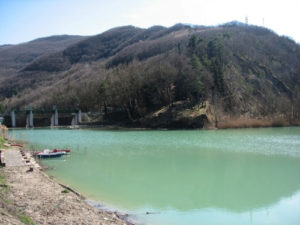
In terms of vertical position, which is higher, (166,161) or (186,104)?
(186,104)

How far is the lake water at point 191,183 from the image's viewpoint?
16.3 metres

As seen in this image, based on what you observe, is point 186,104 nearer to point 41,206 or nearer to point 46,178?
point 46,178

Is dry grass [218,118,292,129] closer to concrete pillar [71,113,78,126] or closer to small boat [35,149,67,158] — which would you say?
concrete pillar [71,113,78,126]

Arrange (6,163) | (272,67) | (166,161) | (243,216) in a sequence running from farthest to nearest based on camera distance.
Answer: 1. (272,67)
2. (166,161)
3. (6,163)
4. (243,216)

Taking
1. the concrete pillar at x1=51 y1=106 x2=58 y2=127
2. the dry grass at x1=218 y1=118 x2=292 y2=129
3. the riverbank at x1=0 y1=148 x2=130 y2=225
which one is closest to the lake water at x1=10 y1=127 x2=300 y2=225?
the riverbank at x1=0 y1=148 x2=130 y2=225

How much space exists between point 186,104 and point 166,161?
4923 centimetres

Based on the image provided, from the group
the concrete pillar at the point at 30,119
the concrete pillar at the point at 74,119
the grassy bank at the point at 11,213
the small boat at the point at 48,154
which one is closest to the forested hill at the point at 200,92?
the concrete pillar at the point at 74,119

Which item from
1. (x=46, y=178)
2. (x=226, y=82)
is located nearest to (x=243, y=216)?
(x=46, y=178)

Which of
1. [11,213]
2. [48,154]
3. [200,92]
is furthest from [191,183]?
[200,92]

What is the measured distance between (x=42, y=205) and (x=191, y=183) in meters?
10.7

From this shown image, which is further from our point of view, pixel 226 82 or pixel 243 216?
pixel 226 82

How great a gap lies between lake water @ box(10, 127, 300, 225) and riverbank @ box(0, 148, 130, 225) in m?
1.62

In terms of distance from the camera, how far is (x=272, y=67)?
361 ft

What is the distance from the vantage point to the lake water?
16.3 m
